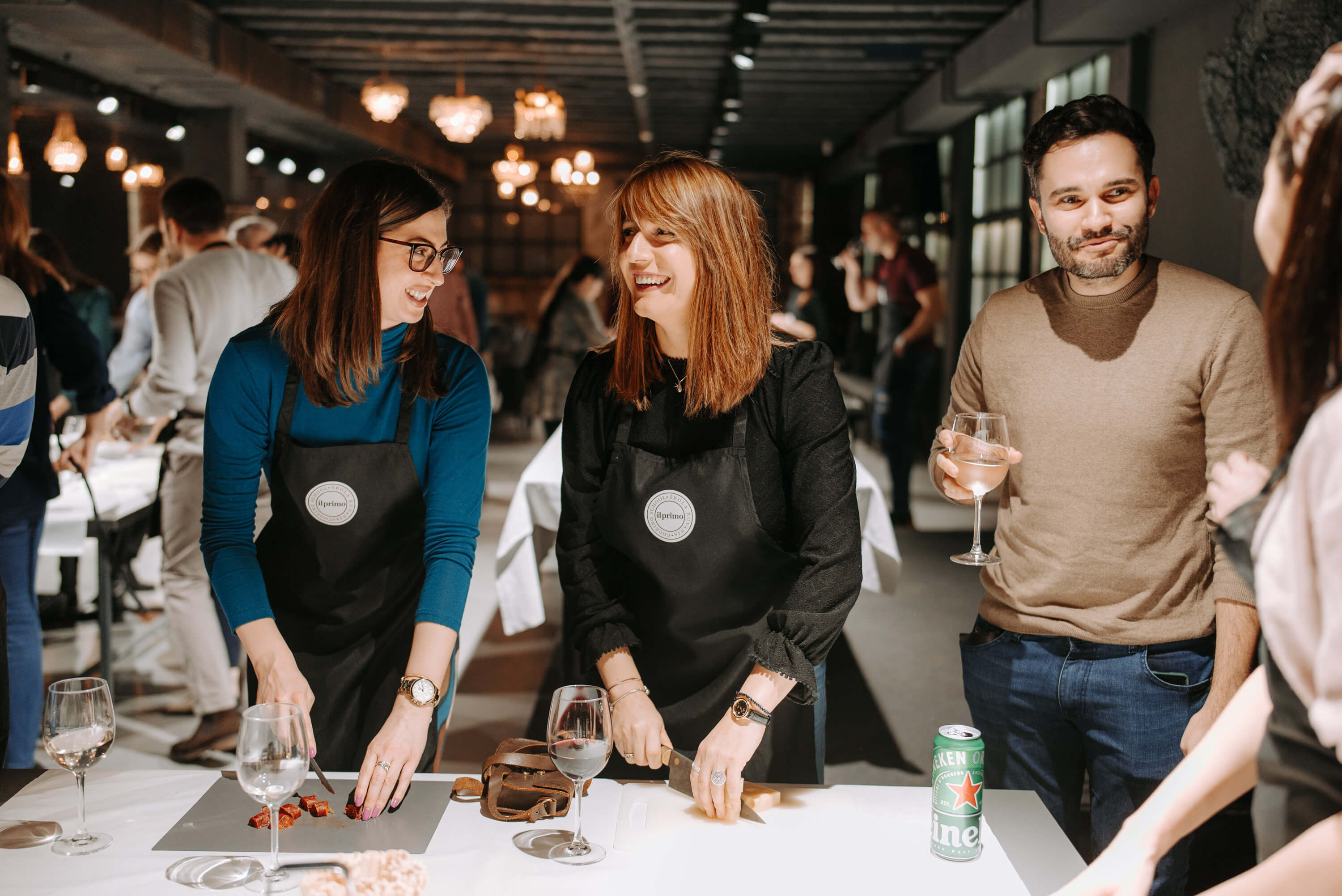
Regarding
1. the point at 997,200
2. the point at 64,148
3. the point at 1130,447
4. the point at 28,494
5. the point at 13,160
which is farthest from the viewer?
the point at 997,200

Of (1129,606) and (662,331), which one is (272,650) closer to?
(662,331)

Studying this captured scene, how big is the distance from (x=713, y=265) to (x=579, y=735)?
758 mm

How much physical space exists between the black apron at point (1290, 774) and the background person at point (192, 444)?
3.13 metres

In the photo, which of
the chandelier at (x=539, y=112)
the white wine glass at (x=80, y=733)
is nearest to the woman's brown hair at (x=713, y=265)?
the white wine glass at (x=80, y=733)

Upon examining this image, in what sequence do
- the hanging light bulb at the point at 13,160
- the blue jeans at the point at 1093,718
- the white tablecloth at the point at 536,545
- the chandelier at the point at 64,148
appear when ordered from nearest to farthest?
the blue jeans at the point at 1093,718 < the white tablecloth at the point at 536,545 < the hanging light bulb at the point at 13,160 < the chandelier at the point at 64,148

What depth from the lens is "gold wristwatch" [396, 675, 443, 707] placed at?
1582 mm

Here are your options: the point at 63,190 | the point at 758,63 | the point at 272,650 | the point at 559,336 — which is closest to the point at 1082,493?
the point at 272,650

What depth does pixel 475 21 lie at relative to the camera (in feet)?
24.0

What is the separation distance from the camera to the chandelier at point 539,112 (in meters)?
7.50

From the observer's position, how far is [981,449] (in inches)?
63.3

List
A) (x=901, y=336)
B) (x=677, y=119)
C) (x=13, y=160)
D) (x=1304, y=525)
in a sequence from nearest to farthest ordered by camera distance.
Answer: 1. (x=1304, y=525)
2. (x=13, y=160)
3. (x=901, y=336)
4. (x=677, y=119)

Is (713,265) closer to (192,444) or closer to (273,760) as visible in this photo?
(273,760)

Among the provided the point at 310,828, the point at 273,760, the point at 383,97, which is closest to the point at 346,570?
the point at 310,828

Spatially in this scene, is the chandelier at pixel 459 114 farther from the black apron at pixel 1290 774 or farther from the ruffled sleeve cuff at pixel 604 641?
the black apron at pixel 1290 774
